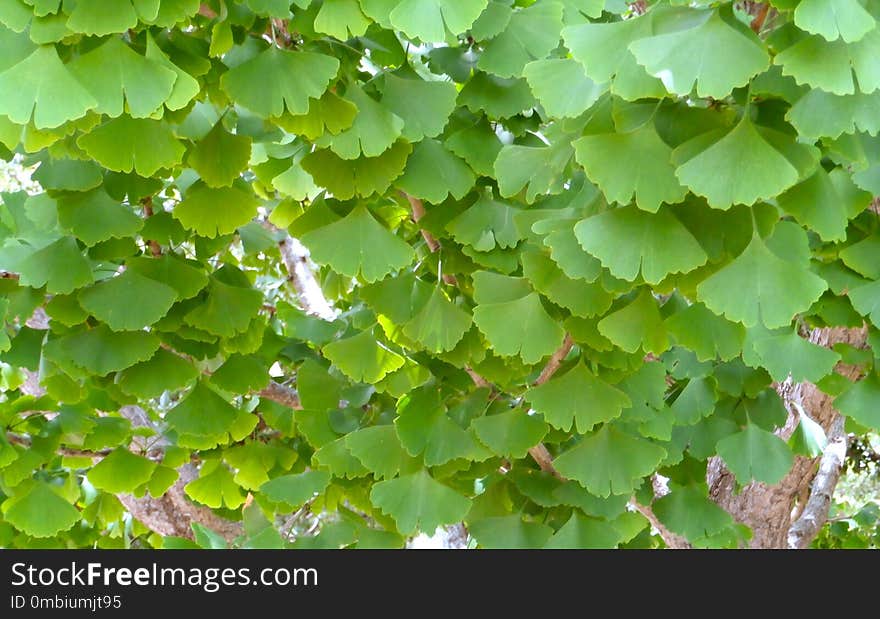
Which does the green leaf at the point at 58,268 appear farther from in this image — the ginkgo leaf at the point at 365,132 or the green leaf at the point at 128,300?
the ginkgo leaf at the point at 365,132

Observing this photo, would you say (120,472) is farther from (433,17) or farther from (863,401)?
(863,401)

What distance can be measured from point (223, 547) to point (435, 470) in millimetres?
422

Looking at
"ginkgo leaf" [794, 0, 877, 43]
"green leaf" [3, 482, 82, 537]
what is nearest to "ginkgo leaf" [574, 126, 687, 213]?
"ginkgo leaf" [794, 0, 877, 43]

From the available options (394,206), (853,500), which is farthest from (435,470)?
(853,500)

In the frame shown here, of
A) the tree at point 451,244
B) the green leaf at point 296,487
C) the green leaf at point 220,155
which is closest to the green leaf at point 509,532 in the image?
the tree at point 451,244

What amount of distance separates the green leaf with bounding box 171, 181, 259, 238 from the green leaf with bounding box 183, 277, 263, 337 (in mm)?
219

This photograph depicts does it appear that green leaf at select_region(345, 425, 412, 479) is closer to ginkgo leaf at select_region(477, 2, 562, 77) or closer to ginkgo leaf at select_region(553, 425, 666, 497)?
ginkgo leaf at select_region(553, 425, 666, 497)

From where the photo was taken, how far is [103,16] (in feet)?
4.11

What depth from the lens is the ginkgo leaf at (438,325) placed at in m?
1.77

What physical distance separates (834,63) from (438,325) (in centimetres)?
84

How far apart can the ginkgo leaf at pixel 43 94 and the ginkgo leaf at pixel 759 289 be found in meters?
0.82

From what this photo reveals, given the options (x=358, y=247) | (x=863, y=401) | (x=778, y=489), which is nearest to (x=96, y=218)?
(x=358, y=247)

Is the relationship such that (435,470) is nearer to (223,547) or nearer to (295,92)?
(223,547)

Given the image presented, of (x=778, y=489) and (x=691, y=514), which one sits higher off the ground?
(x=778, y=489)
